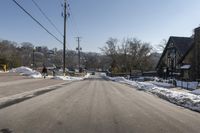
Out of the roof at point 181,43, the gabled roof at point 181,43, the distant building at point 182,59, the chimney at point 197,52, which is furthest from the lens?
the roof at point 181,43

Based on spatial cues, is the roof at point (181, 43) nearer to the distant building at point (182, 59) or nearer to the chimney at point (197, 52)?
the distant building at point (182, 59)

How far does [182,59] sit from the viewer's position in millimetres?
59938

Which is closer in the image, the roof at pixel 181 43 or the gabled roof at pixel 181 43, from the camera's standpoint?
the gabled roof at pixel 181 43

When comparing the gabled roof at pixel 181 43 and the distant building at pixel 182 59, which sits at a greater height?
the gabled roof at pixel 181 43

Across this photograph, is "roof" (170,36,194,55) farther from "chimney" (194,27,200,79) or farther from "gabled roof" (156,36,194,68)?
"chimney" (194,27,200,79)

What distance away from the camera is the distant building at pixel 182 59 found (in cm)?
5125

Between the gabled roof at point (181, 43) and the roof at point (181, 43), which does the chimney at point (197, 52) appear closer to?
the gabled roof at point (181, 43)

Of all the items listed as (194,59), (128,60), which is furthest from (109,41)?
(194,59)

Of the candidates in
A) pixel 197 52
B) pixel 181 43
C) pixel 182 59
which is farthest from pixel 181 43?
pixel 197 52

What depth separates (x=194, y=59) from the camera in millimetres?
52375

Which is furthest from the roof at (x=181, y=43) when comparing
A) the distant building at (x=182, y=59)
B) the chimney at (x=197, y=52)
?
the chimney at (x=197, y=52)

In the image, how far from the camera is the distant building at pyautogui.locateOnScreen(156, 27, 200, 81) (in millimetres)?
51250

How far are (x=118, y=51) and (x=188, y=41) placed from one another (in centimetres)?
3985

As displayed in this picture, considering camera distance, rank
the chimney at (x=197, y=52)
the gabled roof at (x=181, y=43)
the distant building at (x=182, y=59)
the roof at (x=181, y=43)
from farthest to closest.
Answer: the roof at (x=181, y=43), the gabled roof at (x=181, y=43), the distant building at (x=182, y=59), the chimney at (x=197, y=52)
